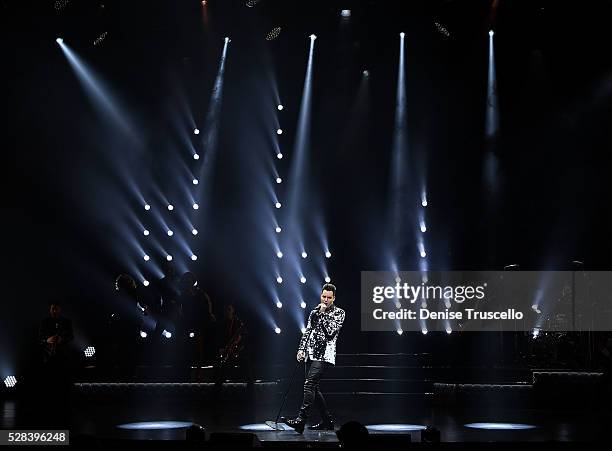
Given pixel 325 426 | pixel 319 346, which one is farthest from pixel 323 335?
pixel 325 426

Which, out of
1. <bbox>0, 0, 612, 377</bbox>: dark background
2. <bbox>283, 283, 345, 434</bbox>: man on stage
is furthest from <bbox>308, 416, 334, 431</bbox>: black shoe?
<bbox>0, 0, 612, 377</bbox>: dark background

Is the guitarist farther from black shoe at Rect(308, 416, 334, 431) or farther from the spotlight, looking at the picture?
black shoe at Rect(308, 416, 334, 431)

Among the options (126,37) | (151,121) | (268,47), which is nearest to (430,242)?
(268,47)

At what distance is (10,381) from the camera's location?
40.6ft

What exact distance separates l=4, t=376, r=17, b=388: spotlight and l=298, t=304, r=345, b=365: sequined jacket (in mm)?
6449

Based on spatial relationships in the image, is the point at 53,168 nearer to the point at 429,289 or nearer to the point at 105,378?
the point at 105,378

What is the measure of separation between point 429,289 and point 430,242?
0.99 metres

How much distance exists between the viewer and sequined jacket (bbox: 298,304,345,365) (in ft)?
26.2

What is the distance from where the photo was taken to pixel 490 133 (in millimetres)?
14266

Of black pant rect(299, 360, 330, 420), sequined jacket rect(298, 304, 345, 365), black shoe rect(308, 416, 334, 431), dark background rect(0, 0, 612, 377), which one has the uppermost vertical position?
dark background rect(0, 0, 612, 377)

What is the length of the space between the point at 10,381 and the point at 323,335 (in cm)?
679

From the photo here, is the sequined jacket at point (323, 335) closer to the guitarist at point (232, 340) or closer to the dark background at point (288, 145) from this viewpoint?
the guitarist at point (232, 340)

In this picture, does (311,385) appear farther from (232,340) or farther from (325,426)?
(232,340)

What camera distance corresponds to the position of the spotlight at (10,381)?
40.2 ft
